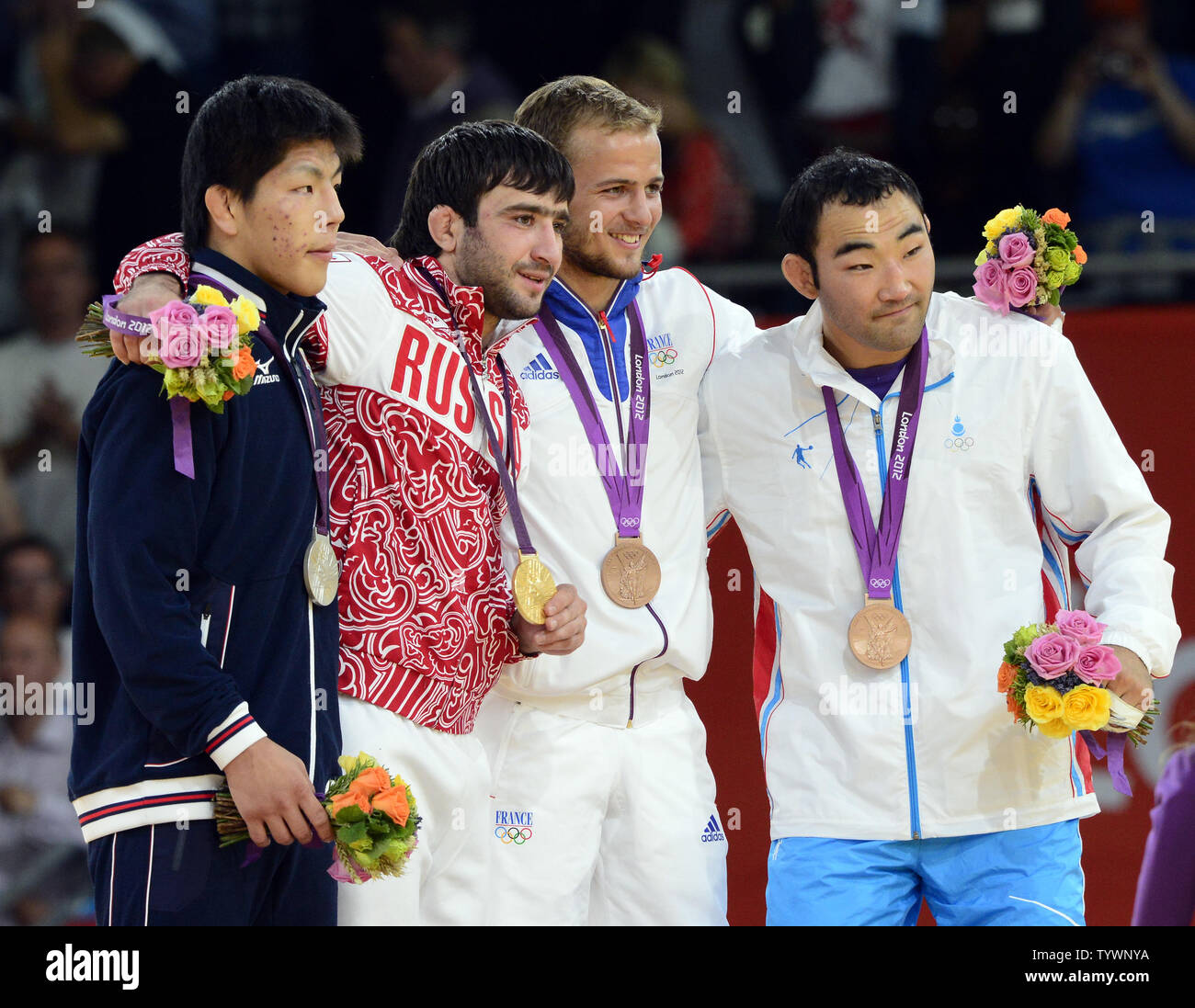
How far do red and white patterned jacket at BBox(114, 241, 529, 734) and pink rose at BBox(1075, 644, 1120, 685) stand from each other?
3.64ft

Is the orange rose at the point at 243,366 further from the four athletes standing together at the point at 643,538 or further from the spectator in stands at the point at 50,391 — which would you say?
the spectator in stands at the point at 50,391

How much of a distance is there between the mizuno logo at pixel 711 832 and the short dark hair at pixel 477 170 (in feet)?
4.56

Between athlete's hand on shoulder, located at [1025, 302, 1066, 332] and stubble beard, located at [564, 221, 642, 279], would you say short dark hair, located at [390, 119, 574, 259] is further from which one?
athlete's hand on shoulder, located at [1025, 302, 1066, 332]

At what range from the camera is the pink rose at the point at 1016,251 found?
3314mm

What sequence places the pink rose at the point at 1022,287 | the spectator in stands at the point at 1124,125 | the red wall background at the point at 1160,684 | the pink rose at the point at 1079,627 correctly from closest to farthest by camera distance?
the pink rose at the point at 1079,627
the pink rose at the point at 1022,287
the red wall background at the point at 1160,684
the spectator in stands at the point at 1124,125

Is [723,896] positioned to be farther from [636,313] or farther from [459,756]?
[636,313]

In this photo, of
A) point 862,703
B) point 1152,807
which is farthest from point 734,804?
point 862,703

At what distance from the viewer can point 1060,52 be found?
Answer: 6289 mm

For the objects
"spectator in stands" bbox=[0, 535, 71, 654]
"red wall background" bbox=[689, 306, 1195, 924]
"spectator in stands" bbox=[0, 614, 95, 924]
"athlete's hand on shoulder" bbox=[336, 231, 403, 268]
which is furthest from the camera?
"spectator in stands" bbox=[0, 535, 71, 654]

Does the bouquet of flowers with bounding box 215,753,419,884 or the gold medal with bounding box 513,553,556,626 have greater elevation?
the gold medal with bounding box 513,553,556,626

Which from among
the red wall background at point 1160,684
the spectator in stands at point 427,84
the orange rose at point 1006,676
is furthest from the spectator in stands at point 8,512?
the orange rose at point 1006,676

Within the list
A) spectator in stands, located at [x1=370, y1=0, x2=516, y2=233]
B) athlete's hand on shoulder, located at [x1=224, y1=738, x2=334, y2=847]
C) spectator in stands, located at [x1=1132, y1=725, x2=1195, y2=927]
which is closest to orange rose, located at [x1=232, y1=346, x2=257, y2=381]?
athlete's hand on shoulder, located at [x1=224, y1=738, x2=334, y2=847]

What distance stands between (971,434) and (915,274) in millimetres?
355

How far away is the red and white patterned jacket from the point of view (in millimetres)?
2840
